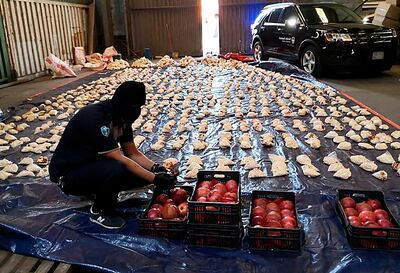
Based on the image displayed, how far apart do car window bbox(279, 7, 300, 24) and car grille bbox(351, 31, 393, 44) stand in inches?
58.0

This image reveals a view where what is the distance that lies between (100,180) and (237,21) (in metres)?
13.0

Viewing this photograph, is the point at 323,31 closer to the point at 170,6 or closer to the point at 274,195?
the point at 274,195

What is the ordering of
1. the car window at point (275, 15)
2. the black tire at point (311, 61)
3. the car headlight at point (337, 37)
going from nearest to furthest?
the car headlight at point (337, 37) → the black tire at point (311, 61) → the car window at point (275, 15)

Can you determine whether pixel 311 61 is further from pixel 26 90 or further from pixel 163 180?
pixel 163 180

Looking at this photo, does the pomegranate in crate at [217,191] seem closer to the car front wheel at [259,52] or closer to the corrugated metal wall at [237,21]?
the car front wheel at [259,52]

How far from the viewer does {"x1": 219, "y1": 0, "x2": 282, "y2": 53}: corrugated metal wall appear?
14055 mm

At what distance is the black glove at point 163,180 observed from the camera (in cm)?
239

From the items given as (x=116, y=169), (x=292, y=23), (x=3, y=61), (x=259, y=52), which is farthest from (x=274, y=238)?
(x=259, y=52)

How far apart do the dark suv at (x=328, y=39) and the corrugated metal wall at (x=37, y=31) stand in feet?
20.3

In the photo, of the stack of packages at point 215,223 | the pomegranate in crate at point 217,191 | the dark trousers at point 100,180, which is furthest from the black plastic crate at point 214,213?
the dark trousers at point 100,180

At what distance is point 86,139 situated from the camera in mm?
2311

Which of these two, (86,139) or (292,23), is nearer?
(86,139)

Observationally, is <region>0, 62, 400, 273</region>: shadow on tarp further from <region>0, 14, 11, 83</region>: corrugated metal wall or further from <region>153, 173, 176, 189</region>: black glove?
<region>0, 14, 11, 83</region>: corrugated metal wall

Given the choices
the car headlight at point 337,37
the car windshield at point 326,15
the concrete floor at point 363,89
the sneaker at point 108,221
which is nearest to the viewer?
the sneaker at point 108,221
